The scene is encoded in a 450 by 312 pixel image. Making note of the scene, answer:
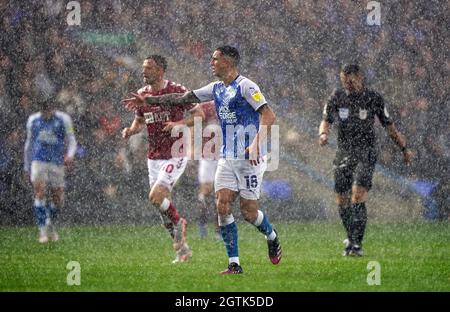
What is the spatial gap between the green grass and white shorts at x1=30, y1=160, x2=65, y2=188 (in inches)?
30.9

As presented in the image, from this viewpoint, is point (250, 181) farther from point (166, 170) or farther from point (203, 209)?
point (203, 209)

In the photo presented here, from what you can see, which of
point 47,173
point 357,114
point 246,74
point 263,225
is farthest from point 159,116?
point 246,74

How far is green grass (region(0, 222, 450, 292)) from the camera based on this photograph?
10367 millimetres

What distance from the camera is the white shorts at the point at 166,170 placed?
1268cm

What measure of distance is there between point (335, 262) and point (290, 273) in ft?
3.99

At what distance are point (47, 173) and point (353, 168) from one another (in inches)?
194

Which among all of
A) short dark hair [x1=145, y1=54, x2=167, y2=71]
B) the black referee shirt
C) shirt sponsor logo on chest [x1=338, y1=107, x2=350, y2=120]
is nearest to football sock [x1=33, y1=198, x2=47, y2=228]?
short dark hair [x1=145, y1=54, x2=167, y2=71]

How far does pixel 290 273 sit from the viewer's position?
1121 cm

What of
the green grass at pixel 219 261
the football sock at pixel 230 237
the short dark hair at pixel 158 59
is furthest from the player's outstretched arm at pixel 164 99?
the green grass at pixel 219 261

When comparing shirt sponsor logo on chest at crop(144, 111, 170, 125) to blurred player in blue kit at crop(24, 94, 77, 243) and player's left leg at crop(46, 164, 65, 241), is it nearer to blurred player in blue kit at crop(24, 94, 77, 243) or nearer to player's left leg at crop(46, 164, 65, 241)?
blurred player in blue kit at crop(24, 94, 77, 243)

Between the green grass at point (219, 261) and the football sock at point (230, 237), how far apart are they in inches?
9.9

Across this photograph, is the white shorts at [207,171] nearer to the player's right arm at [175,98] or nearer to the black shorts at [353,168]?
the black shorts at [353,168]

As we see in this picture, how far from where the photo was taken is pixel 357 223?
13.1 m

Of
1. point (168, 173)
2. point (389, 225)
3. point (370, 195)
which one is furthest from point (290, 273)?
point (370, 195)
